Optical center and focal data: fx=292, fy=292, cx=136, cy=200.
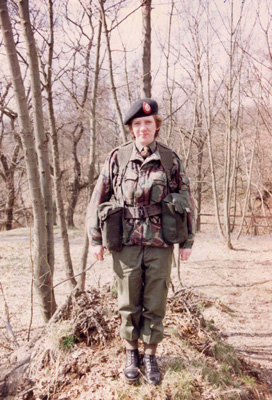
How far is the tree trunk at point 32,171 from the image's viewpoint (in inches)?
119

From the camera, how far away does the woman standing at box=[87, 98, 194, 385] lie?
80.1 inches

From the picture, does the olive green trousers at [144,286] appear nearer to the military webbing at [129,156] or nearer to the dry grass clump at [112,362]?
the dry grass clump at [112,362]

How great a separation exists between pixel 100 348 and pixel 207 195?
2080 cm

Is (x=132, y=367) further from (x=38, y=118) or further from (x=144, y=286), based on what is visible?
(x=38, y=118)

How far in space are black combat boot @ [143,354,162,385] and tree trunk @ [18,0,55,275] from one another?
6.49 ft

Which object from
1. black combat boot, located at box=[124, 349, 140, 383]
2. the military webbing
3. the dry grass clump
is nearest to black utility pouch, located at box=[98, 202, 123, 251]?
the military webbing

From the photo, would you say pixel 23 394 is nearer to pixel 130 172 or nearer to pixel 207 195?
pixel 130 172

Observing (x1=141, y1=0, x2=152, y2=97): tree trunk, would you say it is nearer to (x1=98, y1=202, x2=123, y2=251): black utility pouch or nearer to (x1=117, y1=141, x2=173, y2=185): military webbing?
(x1=117, y1=141, x2=173, y2=185): military webbing

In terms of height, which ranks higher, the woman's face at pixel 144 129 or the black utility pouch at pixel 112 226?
the woman's face at pixel 144 129

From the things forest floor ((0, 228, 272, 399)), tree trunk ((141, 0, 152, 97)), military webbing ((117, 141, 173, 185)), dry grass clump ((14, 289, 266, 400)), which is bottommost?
forest floor ((0, 228, 272, 399))

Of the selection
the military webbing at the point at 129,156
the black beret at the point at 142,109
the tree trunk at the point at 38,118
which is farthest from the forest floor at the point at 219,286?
the black beret at the point at 142,109

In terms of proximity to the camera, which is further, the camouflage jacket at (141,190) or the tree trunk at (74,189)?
the tree trunk at (74,189)

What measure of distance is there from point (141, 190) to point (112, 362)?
1.37 metres

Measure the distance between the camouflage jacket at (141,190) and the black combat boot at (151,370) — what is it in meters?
0.85
